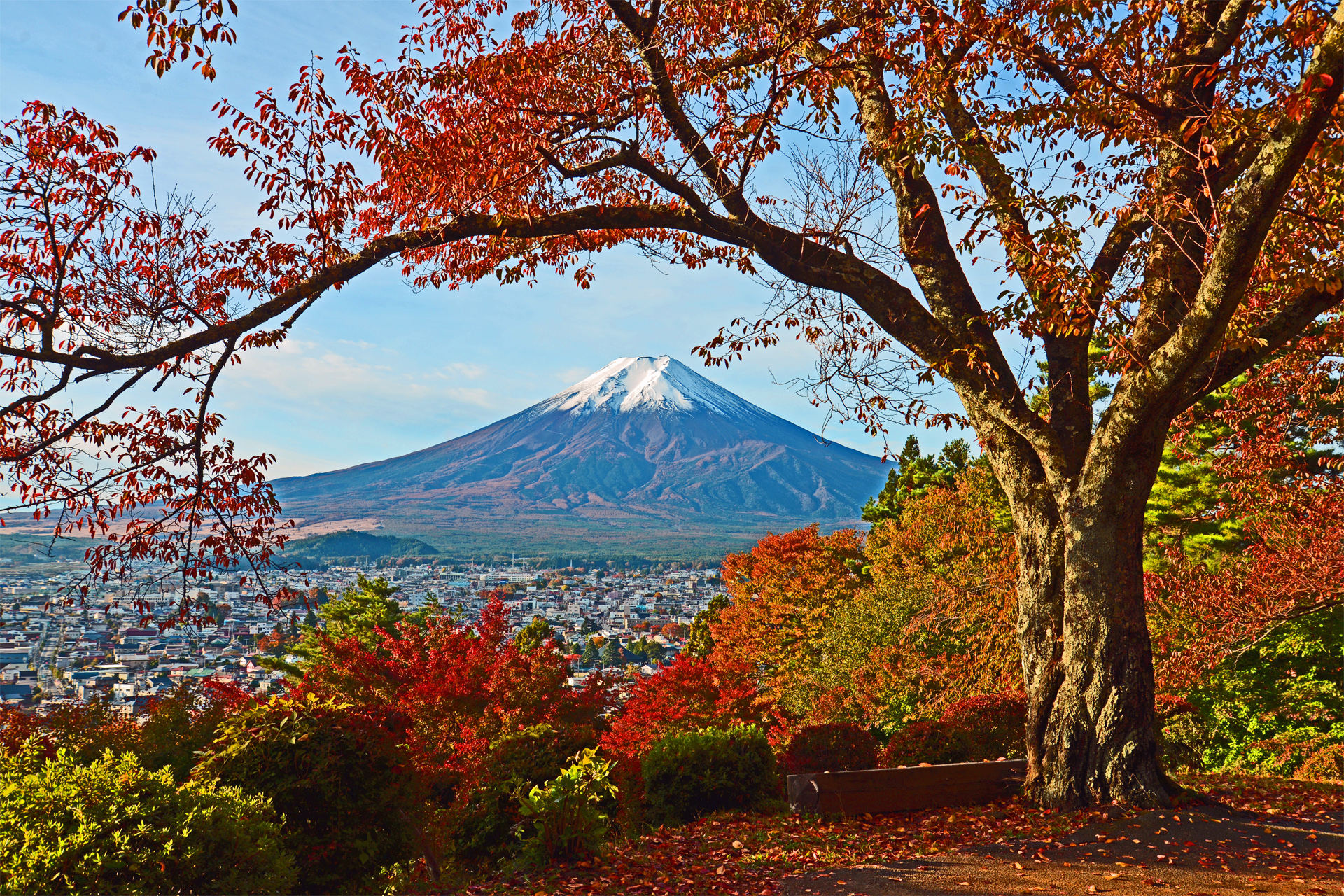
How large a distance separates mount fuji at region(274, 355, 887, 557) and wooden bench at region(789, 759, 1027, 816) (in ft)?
287

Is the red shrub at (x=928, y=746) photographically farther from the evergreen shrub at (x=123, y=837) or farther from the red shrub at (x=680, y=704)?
the evergreen shrub at (x=123, y=837)

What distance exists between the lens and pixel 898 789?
690 centimetres

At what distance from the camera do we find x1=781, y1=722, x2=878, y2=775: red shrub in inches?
308

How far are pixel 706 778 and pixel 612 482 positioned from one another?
119 meters

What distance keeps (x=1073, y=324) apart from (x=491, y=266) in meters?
5.26

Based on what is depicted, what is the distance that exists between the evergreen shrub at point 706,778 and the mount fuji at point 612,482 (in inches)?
3403

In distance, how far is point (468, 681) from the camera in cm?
1116

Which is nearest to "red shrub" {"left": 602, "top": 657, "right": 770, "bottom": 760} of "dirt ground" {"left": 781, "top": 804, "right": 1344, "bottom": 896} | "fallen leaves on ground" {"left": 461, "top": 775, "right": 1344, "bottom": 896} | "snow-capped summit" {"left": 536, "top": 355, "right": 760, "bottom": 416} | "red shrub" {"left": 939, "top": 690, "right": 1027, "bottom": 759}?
"red shrub" {"left": 939, "top": 690, "right": 1027, "bottom": 759}

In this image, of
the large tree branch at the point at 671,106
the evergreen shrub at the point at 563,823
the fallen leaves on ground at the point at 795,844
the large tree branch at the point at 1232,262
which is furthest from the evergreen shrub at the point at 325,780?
the large tree branch at the point at 1232,262

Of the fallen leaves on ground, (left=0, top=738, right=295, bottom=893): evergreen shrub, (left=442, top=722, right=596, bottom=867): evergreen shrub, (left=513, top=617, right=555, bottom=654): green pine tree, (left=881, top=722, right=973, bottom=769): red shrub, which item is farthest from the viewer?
(left=513, top=617, right=555, bottom=654): green pine tree

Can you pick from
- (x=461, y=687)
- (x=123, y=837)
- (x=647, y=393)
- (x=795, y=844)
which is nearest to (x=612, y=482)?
(x=647, y=393)

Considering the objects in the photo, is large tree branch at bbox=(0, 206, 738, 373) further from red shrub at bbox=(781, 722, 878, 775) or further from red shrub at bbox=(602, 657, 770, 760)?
red shrub at bbox=(602, 657, 770, 760)

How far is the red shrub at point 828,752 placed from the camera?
7828 mm

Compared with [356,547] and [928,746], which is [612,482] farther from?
[928,746]
